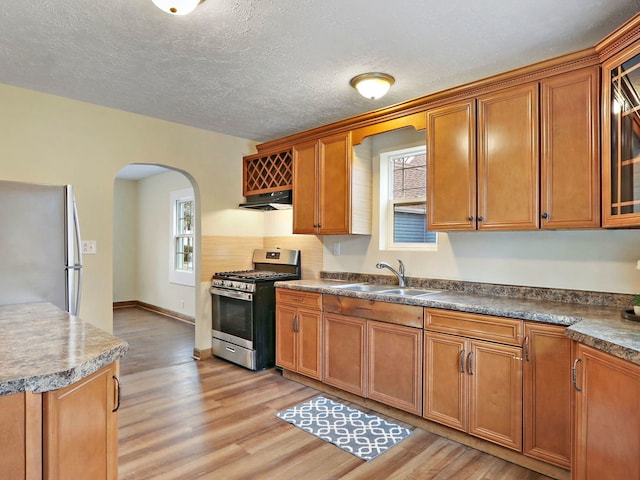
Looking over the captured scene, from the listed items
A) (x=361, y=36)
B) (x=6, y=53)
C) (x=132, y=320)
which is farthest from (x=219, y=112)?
(x=132, y=320)

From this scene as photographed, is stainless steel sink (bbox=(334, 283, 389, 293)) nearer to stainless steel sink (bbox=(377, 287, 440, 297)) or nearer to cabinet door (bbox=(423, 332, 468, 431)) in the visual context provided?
stainless steel sink (bbox=(377, 287, 440, 297))

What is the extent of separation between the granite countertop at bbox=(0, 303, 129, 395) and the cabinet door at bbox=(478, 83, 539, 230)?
224 centimetres

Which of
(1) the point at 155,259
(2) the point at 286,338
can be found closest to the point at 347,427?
(2) the point at 286,338

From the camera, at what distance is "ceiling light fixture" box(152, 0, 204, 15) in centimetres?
178

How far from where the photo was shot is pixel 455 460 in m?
2.30

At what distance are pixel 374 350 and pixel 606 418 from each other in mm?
1514

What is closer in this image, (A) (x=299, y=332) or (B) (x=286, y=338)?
(A) (x=299, y=332)

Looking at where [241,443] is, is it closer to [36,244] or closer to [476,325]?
[476,325]

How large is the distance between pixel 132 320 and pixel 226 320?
2972 millimetres

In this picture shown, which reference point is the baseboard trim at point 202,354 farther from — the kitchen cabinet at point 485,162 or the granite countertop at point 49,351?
the kitchen cabinet at point 485,162

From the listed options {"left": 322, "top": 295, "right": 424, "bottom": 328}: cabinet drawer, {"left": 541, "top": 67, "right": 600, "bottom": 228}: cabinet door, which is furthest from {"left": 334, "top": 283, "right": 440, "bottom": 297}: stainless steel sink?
{"left": 541, "top": 67, "right": 600, "bottom": 228}: cabinet door

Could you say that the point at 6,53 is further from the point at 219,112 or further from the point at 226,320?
the point at 226,320

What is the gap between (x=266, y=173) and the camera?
14.3ft

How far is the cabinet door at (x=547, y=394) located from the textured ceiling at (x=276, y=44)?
64.2 inches
